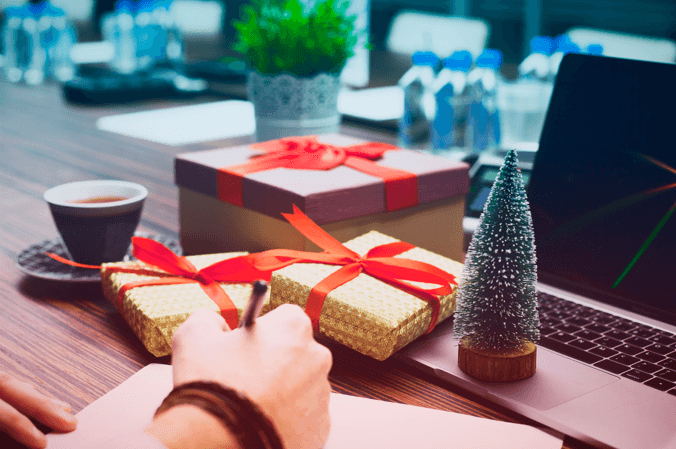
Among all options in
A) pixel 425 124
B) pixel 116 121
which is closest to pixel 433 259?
pixel 425 124

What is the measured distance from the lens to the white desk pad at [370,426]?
48cm

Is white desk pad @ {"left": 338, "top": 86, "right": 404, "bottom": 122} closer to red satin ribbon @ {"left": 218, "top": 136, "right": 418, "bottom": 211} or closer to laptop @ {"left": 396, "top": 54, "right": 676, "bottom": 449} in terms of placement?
red satin ribbon @ {"left": 218, "top": 136, "right": 418, "bottom": 211}

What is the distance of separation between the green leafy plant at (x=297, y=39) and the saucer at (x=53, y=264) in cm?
39

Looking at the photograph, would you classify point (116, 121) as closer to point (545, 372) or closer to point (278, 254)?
point (278, 254)

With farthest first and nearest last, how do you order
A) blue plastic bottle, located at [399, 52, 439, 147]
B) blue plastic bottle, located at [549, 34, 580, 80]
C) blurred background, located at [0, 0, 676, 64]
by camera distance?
blurred background, located at [0, 0, 676, 64]
blue plastic bottle, located at [399, 52, 439, 147]
blue plastic bottle, located at [549, 34, 580, 80]

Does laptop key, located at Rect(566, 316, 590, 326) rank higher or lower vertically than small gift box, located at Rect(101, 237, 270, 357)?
lower

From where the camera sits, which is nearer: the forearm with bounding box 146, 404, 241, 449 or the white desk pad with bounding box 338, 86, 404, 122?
the forearm with bounding box 146, 404, 241, 449

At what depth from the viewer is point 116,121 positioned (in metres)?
1.78

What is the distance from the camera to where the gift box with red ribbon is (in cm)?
75

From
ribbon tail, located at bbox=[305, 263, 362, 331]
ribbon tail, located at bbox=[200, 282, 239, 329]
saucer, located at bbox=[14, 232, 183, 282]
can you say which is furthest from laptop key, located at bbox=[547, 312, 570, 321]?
saucer, located at bbox=[14, 232, 183, 282]

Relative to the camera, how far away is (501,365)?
21.8 inches

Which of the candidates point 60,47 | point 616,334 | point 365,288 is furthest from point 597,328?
point 60,47

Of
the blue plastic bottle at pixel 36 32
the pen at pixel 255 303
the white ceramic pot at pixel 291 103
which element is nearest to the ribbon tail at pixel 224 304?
the pen at pixel 255 303

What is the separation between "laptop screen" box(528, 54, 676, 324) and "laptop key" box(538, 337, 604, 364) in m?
0.13
